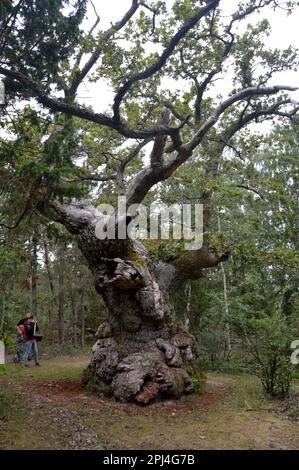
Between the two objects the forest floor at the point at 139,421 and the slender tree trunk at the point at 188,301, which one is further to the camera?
the slender tree trunk at the point at 188,301

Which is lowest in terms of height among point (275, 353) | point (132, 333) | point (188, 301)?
point (275, 353)

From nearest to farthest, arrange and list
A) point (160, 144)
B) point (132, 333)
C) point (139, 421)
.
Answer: point (139, 421) < point (160, 144) < point (132, 333)

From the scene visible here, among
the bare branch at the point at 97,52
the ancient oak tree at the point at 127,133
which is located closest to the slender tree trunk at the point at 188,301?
the ancient oak tree at the point at 127,133

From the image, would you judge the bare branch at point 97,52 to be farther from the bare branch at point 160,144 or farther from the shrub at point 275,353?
the shrub at point 275,353

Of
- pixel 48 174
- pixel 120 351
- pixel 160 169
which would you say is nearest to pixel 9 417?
pixel 120 351

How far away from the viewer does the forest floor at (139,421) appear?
4738 mm

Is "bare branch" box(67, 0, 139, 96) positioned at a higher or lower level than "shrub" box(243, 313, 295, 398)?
higher

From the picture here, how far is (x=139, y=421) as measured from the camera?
5.66m

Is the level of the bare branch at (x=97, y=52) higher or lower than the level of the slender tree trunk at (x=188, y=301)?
higher

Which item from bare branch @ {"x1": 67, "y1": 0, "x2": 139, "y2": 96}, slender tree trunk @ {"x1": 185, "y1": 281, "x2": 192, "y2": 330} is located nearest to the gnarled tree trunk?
bare branch @ {"x1": 67, "y1": 0, "x2": 139, "y2": 96}

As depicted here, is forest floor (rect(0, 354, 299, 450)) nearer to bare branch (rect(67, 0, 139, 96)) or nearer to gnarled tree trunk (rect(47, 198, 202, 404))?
gnarled tree trunk (rect(47, 198, 202, 404))

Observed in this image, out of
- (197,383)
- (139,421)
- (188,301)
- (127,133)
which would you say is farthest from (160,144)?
(188,301)

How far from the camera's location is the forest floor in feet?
15.5

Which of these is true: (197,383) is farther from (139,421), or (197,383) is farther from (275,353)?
(139,421)
